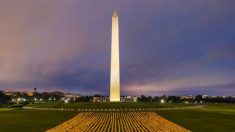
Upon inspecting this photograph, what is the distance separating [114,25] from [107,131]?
192 feet

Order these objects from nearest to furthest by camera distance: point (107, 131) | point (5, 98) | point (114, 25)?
point (107, 131), point (114, 25), point (5, 98)

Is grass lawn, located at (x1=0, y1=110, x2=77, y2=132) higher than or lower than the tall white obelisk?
lower

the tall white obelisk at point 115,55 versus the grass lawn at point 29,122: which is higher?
the tall white obelisk at point 115,55

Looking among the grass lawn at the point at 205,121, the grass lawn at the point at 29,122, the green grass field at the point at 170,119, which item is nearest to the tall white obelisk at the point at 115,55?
the green grass field at the point at 170,119

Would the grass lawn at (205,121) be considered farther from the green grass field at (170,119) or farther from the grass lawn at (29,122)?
the grass lawn at (29,122)

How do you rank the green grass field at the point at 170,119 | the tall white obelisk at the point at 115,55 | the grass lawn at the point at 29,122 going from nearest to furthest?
the grass lawn at the point at 29,122 < the green grass field at the point at 170,119 < the tall white obelisk at the point at 115,55

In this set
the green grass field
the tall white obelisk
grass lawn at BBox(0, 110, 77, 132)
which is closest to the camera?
grass lawn at BBox(0, 110, 77, 132)

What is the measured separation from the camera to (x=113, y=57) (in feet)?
280

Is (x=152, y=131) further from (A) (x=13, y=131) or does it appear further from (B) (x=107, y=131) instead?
(A) (x=13, y=131)

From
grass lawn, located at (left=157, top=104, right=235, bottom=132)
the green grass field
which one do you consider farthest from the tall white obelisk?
grass lawn, located at (left=157, top=104, right=235, bottom=132)

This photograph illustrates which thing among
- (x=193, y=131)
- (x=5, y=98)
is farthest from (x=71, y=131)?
(x=5, y=98)

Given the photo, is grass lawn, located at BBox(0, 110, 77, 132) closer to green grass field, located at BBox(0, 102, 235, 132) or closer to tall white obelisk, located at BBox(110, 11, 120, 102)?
green grass field, located at BBox(0, 102, 235, 132)

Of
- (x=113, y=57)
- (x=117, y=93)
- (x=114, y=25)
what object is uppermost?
(x=114, y=25)

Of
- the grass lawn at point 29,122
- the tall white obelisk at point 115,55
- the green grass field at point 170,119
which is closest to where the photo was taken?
the grass lawn at point 29,122
